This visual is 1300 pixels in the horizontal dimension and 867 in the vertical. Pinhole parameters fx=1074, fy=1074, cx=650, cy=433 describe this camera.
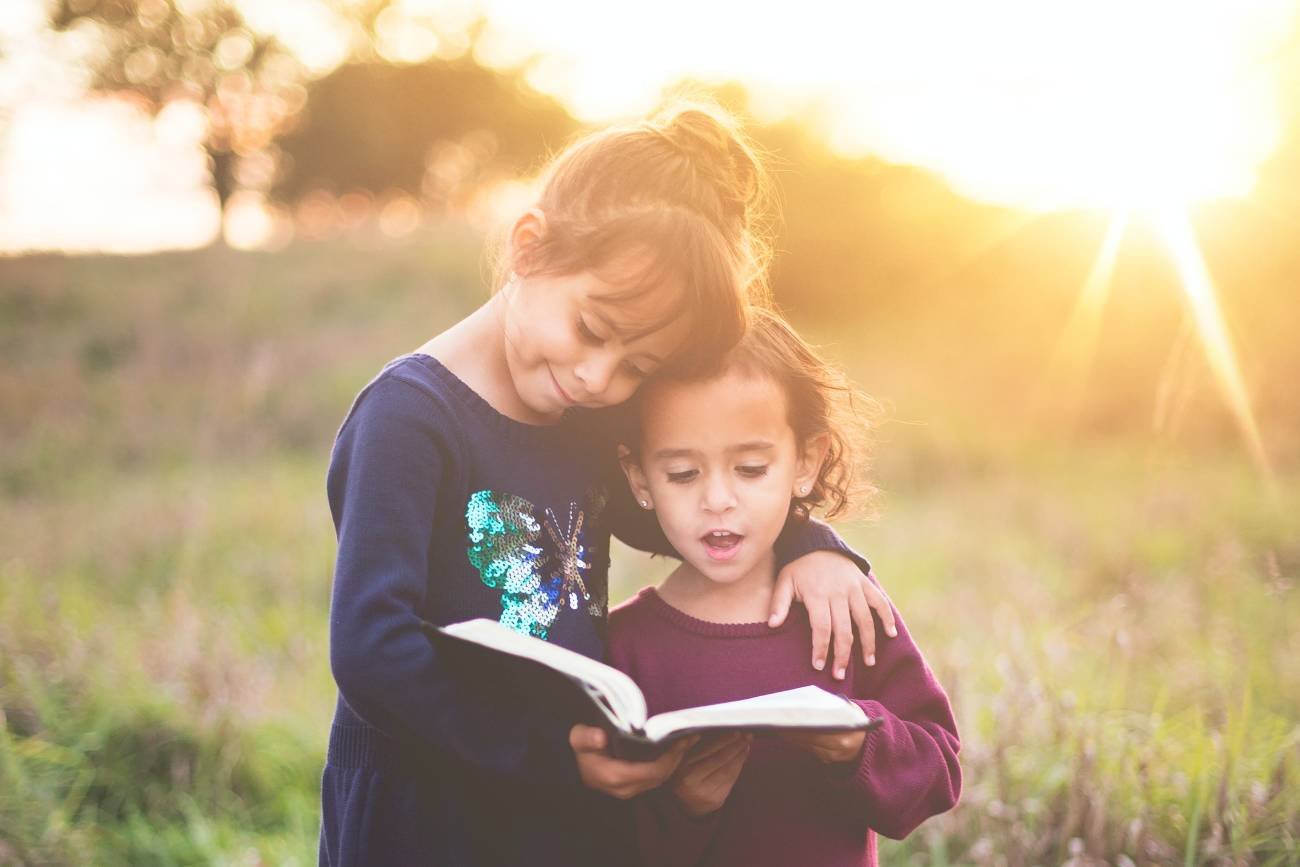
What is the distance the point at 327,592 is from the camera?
5.73 m

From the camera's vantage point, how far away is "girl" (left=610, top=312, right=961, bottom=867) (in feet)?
6.18

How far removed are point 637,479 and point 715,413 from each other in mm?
231

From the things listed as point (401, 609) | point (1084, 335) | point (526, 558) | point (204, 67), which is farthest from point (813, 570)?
point (204, 67)

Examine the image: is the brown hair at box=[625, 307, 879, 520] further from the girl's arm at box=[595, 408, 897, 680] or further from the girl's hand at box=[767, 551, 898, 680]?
the girl's hand at box=[767, 551, 898, 680]

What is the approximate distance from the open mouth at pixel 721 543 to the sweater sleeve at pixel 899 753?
0.33m

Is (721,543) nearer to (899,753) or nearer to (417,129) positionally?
(899,753)

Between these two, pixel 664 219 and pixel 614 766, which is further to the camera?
pixel 664 219

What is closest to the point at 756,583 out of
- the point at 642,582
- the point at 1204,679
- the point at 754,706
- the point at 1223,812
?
the point at 754,706

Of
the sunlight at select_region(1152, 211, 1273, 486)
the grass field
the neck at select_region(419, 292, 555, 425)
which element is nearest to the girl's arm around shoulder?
the neck at select_region(419, 292, 555, 425)

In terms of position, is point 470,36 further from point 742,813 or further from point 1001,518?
point 742,813

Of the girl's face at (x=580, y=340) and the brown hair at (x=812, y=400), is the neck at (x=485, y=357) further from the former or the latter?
the brown hair at (x=812, y=400)

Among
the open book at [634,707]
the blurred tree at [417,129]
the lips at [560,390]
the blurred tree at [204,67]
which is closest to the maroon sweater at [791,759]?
the open book at [634,707]

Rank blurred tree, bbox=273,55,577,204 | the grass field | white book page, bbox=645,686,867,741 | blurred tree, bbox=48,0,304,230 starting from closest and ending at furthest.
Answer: white book page, bbox=645,686,867,741 < the grass field < blurred tree, bbox=48,0,304,230 < blurred tree, bbox=273,55,577,204

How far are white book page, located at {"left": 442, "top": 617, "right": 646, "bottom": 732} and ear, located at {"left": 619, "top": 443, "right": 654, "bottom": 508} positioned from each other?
0.57 metres
